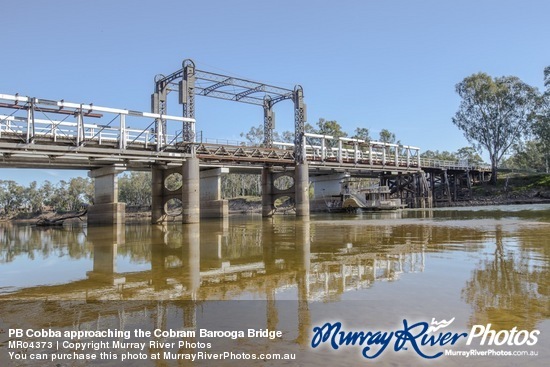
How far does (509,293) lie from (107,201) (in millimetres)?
31380

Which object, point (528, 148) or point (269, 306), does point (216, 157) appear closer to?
point (269, 306)

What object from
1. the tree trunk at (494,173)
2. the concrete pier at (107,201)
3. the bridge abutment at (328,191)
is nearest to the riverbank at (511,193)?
the tree trunk at (494,173)

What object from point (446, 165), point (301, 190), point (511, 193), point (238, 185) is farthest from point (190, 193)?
point (238, 185)

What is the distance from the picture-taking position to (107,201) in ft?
105

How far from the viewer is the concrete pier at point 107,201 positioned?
31000mm

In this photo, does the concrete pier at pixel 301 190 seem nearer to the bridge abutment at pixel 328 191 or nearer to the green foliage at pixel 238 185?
the bridge abutment at pixel 328 191

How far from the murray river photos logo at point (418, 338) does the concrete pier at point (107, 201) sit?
2914 centimetres

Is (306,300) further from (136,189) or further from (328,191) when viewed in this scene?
(136,189)

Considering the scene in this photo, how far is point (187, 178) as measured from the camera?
32469mm

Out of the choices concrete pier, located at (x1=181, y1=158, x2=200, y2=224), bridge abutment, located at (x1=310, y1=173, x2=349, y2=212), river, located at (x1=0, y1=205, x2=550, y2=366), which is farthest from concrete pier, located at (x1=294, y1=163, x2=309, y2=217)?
river, located at (x1=0, y1=205, x2=550, y2=366)

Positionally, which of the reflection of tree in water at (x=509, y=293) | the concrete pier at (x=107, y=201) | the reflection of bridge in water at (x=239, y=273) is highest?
the concrete pier at (x=107, y=201)

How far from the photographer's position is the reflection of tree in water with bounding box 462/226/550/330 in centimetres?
480

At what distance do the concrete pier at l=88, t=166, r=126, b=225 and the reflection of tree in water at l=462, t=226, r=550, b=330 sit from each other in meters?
28.0

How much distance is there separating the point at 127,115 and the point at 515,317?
3032 centimetres
